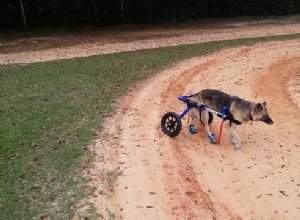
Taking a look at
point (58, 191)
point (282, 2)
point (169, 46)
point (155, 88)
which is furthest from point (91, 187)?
point (282, 2)

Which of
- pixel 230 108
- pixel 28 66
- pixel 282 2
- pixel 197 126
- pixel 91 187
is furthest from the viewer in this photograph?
pixel 282 2

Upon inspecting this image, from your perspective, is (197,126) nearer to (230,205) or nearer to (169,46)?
(230,205)

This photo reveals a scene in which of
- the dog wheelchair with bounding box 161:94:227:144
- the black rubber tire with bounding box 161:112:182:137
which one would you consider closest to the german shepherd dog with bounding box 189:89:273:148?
the dog wheelchair with bounding box 161:94:227:144

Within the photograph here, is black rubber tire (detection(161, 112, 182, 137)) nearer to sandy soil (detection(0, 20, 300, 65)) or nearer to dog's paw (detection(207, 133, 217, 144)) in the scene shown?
dog's paw (detection(207, 133, 217, 144))

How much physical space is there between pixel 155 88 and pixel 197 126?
4.35 m

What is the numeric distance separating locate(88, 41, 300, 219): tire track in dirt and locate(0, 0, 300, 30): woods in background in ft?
57.5

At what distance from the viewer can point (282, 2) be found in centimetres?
4119

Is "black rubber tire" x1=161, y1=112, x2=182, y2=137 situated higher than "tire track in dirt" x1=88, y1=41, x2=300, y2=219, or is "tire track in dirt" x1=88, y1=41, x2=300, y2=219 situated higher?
"black rubber tire" x1=161, y1=112, x2=182, y2=137

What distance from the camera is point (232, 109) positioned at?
1045cm

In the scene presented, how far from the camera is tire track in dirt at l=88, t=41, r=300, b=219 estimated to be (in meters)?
8.30

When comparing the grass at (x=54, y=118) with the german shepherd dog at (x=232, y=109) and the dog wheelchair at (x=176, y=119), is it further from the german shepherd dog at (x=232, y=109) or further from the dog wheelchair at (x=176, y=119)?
the german shepherd dog at (x=232, y=109)

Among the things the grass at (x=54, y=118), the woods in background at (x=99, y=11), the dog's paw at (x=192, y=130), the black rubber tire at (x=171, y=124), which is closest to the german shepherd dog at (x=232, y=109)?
the dog's paw at (x=192, y=130)

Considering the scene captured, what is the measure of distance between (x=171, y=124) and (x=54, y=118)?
161 inches

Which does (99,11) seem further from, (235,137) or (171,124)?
(235,137)
